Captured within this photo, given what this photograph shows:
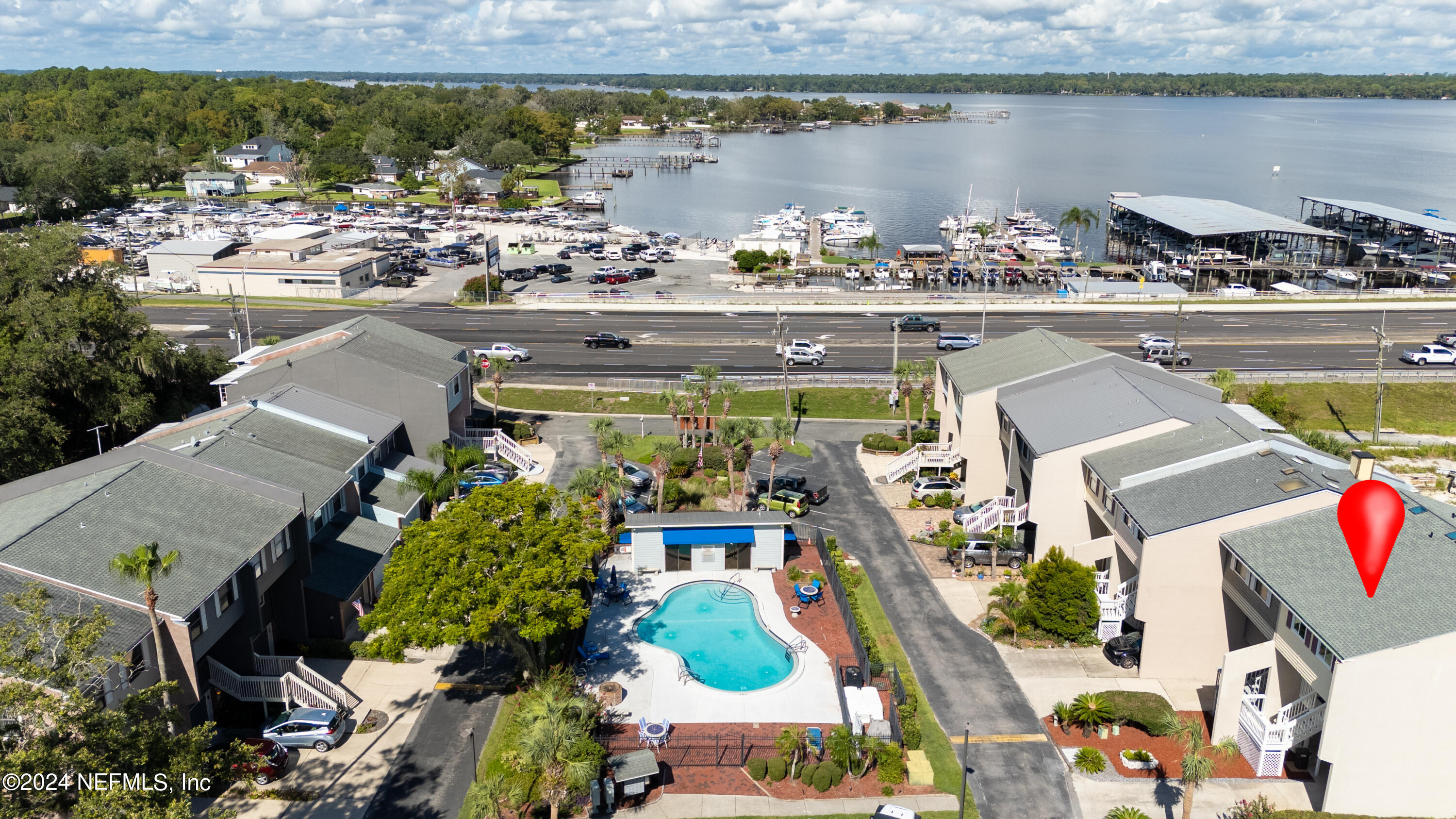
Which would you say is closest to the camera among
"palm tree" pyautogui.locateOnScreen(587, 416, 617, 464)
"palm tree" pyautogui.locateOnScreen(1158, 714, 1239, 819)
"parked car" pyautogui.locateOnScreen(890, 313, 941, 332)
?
"palm tree" pyautogui.locateOnScreen(1158, 714, 1239, 819)

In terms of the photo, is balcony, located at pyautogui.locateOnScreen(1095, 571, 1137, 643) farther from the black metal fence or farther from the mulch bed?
the black metal fence

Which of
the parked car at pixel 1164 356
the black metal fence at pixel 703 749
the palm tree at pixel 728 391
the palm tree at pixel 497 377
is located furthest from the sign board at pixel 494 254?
the black metal fence at pixel 703 749

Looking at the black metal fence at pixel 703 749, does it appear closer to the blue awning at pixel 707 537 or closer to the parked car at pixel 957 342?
the blue awning at pixel 707 537

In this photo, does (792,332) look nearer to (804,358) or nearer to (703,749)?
(804,358)

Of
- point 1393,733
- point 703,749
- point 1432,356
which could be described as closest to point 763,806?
point 703,749

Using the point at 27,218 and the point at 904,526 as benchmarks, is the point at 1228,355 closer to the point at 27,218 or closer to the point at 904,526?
the point at 904,526

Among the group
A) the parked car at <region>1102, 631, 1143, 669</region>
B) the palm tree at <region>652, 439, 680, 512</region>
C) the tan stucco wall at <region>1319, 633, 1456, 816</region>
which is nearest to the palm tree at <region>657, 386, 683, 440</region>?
the palm tree at <region>652, 439, 680, 512</region>

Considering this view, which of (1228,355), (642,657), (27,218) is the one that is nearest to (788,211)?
(1228,355)

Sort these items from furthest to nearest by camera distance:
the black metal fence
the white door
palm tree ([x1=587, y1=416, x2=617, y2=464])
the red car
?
palm tree ([x1=587, y1=416, x2=617, y2=464])
the white door
the black metal fence
the red car
